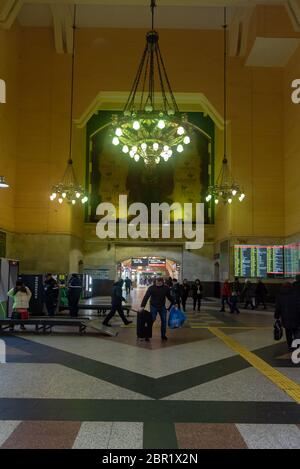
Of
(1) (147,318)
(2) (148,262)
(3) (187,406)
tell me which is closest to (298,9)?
(1) (147,318)

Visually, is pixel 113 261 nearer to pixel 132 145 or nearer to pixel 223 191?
pixel 223 191

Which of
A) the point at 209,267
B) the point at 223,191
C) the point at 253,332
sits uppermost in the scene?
the point at 223,191

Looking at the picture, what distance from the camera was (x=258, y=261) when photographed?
62.1ft

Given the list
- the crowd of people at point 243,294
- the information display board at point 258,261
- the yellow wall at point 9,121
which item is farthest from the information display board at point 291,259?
the yellow wall at point 9,121

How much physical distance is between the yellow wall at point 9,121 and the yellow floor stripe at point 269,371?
41.0ft

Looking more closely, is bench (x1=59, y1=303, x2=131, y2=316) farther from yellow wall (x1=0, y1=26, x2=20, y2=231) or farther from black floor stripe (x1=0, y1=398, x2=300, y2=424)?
black floor stripe (x1=0, y1=398, x2=300, y2=424)

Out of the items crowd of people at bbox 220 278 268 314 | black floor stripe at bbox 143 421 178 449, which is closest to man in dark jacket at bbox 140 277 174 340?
black floor stripe at bbox 143 421 178 449

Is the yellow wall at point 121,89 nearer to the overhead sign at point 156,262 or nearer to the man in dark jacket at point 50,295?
the man in dark jacket at point 50,295

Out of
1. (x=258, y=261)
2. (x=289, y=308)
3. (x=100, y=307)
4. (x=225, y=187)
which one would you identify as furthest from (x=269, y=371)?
(x=258, y=261)

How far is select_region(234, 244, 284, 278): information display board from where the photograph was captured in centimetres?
1888

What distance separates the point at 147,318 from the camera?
342 inches

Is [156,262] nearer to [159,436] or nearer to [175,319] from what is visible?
[175,319]

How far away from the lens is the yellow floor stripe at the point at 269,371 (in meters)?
5.02
